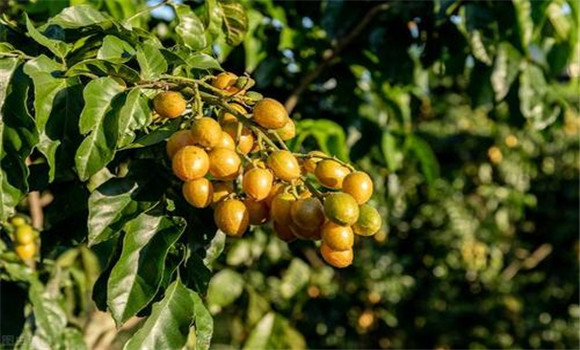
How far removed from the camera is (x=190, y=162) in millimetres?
802

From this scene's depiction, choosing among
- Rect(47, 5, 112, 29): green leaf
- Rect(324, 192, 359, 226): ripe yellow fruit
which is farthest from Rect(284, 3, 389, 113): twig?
Rect(324, 192, 359, 226): ripe yellow fruit

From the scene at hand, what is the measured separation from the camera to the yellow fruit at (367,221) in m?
0.82

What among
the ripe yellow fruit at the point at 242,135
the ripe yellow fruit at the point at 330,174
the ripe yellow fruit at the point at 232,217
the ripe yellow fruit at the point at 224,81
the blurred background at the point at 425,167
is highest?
the ripe yellow fruit at the point at 224,81

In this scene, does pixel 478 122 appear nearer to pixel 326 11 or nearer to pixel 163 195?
pixel 326 11

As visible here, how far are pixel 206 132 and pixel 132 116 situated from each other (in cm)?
10

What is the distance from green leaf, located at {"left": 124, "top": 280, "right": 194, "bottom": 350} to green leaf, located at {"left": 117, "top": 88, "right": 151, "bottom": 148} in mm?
165

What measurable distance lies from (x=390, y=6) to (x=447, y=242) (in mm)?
2256

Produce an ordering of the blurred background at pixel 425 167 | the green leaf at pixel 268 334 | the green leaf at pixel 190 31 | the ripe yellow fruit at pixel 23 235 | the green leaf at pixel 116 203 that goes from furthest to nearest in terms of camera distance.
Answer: the green leaf at pixel 268 334, the blurred background at pixel 425 167, the ripe yellow fruit at pixel 23 235, the green leaf at pixel 190 31, the green leaf at pixel 116 203

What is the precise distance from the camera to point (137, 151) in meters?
1.03

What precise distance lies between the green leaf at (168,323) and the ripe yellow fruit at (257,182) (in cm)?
13

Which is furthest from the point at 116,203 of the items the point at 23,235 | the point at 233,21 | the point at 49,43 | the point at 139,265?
the point at 23,235

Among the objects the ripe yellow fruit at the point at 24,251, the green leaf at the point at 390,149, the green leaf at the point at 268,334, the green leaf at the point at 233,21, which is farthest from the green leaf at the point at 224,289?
the green leaf at the point at 233,21

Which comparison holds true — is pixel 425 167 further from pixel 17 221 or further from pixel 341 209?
pixel 341 209

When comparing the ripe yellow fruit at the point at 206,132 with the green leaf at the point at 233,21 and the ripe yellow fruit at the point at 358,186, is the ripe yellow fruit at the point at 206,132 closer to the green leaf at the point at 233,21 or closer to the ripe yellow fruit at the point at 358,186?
the ripe yellow fruit at the point at 358,186
